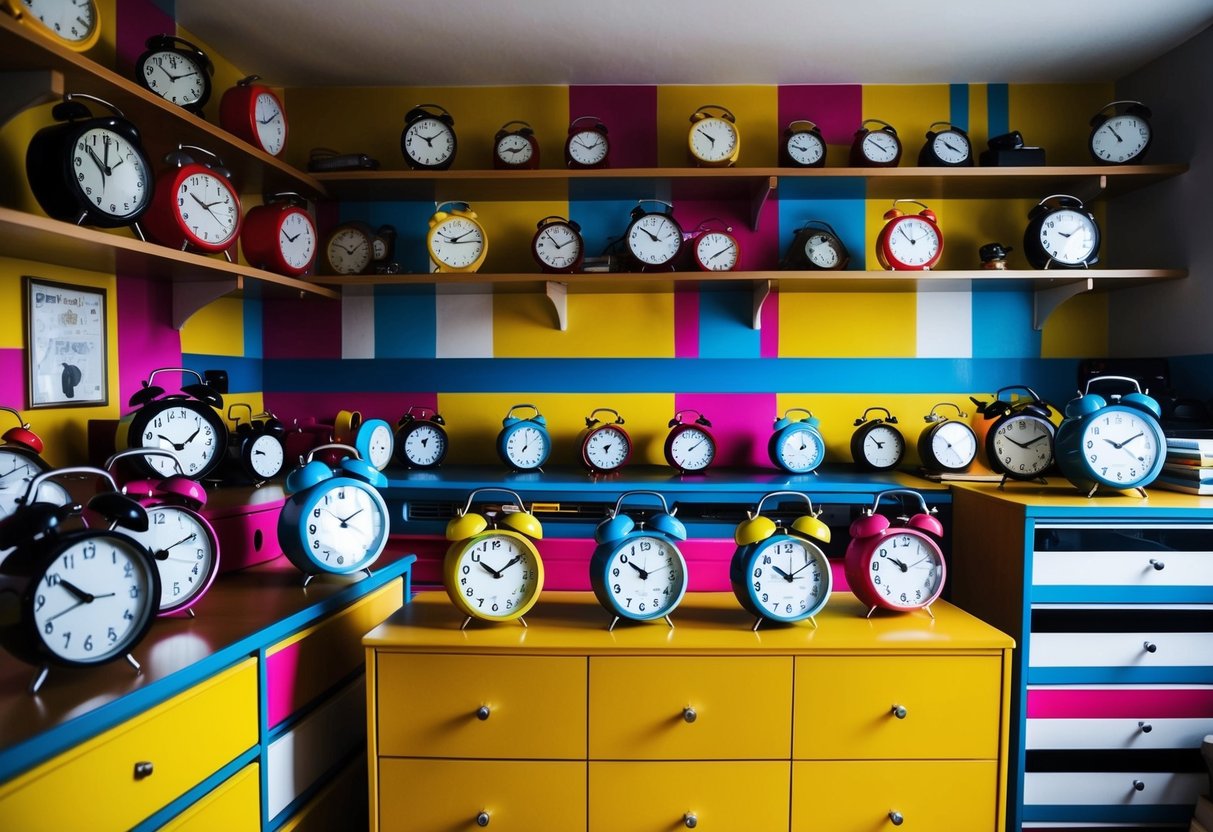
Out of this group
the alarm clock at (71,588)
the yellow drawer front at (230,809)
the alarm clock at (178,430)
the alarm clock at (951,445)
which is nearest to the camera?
the alarm clock at (71,588)

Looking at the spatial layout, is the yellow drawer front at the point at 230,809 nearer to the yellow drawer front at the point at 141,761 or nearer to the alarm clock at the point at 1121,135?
the yellow drawer front at the point at 141,761

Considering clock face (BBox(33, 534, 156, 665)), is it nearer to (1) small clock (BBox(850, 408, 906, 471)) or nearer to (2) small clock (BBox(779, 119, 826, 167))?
(1) small clock (BBox(850, 408, 906, 471))

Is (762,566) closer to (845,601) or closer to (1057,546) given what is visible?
(845,601)

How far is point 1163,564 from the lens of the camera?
2201 mm

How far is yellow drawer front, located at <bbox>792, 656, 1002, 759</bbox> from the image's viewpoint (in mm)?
1714

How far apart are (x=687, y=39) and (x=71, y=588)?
2.58 metres

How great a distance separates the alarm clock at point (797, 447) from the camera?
9.95 ft

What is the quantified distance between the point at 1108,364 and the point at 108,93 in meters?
3.44

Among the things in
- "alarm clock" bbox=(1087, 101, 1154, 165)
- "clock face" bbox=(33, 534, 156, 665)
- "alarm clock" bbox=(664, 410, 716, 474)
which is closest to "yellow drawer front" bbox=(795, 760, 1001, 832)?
"clock face" bbox=(33, 534, 156, 665)

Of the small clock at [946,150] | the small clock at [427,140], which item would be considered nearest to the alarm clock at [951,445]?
the small clock at [946,150]

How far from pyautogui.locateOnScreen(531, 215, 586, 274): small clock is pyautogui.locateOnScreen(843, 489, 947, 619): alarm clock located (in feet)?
5.39

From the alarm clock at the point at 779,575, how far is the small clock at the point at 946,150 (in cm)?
192

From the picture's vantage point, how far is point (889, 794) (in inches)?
68.1

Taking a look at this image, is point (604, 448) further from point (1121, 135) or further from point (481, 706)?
point (1121, 135)
